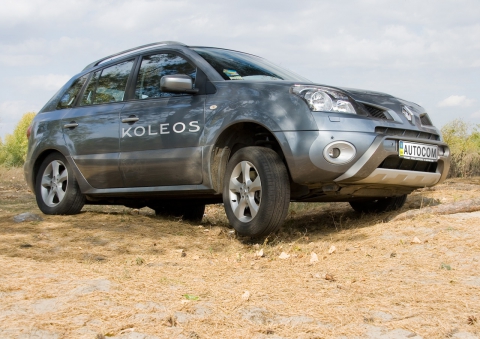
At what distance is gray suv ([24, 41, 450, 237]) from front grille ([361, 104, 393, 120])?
1cm

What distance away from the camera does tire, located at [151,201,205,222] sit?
724 cm

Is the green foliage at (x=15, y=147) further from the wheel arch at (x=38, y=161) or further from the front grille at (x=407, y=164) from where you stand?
the front grille at (x=407, y=164)

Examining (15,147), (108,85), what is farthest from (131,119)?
→ (15,147)

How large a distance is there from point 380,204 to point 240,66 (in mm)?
2115

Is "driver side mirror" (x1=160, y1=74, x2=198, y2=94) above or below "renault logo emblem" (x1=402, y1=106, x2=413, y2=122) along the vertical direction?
above

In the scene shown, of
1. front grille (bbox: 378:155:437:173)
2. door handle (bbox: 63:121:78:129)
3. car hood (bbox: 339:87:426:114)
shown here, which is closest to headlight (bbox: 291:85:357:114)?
car hood (bbox: 339:87:426:114)

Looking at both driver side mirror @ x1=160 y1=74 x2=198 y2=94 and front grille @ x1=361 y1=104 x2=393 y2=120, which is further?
driver side mirror @ x1=160 y1=74 x2=198 y2=94

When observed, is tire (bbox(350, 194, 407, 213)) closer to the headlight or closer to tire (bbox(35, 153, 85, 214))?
the headlight

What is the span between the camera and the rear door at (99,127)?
248 inches

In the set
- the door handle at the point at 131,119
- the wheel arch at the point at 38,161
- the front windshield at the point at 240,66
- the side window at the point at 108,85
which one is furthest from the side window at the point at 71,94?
the front windshield at the point at 240,66

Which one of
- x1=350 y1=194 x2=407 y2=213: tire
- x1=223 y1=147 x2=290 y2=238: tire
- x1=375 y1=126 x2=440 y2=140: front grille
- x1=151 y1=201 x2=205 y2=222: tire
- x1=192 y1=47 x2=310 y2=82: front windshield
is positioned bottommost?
x1=151 y1=201 x2=205 y2=222: tire

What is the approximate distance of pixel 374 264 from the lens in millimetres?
4242

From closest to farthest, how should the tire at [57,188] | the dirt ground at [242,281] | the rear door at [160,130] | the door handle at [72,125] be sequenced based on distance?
the dirt ground at [242,281] → the rear door at [160,130] → the door handle at [72,125] → the tire at [57,188]

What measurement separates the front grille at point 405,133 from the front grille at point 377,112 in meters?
0.12
